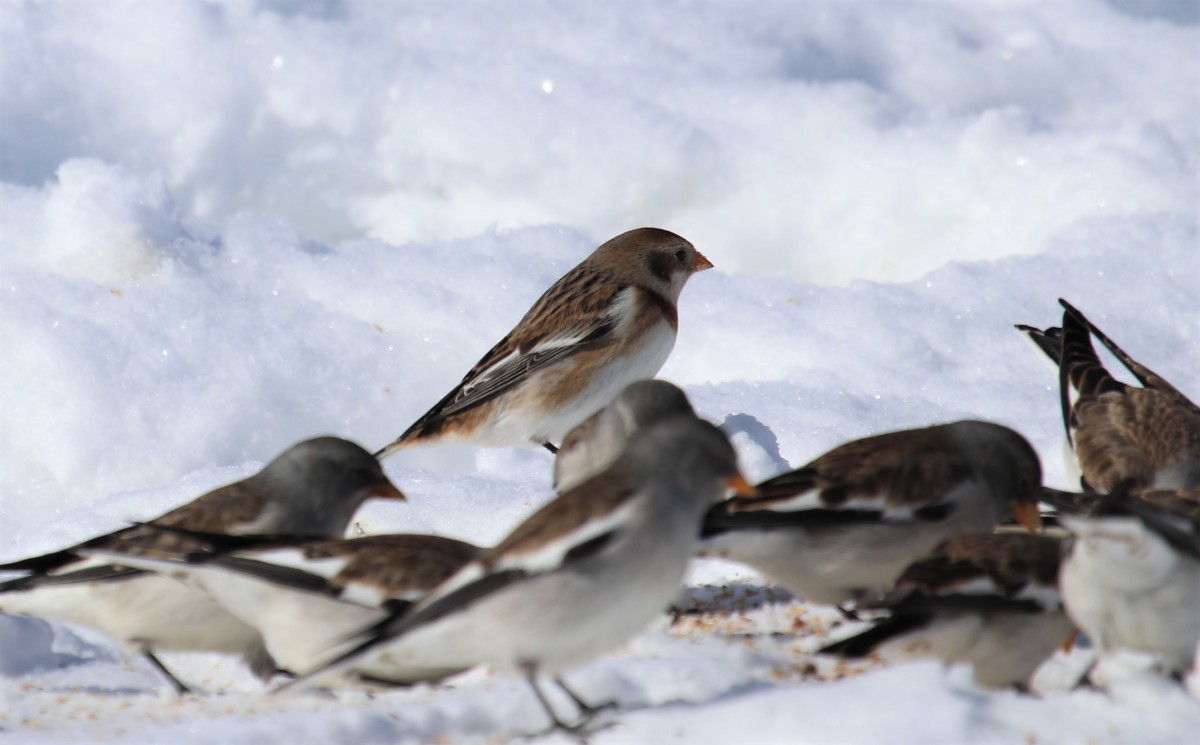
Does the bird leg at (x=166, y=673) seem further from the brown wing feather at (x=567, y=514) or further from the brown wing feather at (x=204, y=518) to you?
the brown wing feather at (x=567, y=514)

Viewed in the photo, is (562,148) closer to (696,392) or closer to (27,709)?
(696,392)

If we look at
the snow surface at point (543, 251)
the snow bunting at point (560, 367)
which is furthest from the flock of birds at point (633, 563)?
the snow bunting at point (560, 367)

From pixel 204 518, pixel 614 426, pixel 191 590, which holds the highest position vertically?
pixel 204 518

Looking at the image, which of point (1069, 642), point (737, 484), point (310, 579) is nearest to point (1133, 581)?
point (1069, 642)

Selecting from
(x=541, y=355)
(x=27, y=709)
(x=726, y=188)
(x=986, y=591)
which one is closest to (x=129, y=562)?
(x=27, y=709)

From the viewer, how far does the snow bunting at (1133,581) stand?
3.35 m

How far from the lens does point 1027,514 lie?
4.57 metres

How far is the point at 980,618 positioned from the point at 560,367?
10.8 ft

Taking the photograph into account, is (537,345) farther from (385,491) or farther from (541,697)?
(541,697)

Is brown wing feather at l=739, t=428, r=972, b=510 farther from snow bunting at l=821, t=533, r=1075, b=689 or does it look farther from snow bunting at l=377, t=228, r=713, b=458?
snow bunting at l=377, t=228, r=713, b=458

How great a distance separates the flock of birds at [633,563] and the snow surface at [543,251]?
182 mm

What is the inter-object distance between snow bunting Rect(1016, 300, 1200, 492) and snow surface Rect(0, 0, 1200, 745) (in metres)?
0.52

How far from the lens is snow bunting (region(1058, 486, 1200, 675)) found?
3.35 m

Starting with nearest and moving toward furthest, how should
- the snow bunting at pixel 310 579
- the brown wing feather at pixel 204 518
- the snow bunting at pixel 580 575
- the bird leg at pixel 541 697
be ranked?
the snow bunting at pixel 580 575
the bird leg at pixel 541 697
the snow bunting at pixel 310 579
the brown wing feather at pixel 204 518
